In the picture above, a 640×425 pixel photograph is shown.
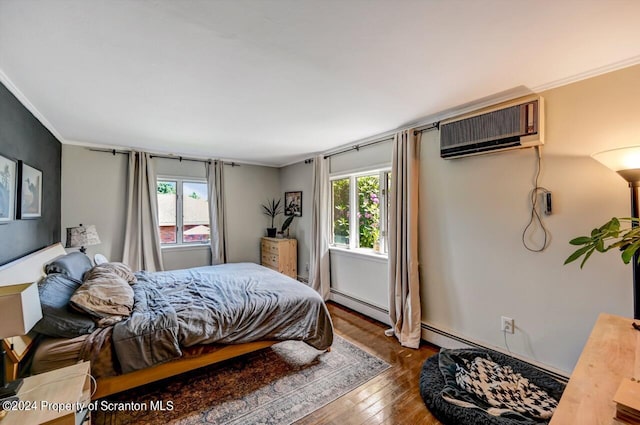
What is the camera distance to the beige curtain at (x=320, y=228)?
161 inches

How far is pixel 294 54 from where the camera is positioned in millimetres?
1571

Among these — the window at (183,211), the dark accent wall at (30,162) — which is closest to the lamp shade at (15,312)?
the dark accent wall at (30,162)

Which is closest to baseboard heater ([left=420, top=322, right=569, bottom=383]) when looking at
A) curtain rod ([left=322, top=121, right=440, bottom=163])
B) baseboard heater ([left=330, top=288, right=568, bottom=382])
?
baseboard heater ([left=330, top=288, right=568, bottom=382])

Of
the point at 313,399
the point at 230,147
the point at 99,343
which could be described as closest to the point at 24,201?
the point at 99,343

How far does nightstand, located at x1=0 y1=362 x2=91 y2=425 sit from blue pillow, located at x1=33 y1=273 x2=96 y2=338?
40 cm

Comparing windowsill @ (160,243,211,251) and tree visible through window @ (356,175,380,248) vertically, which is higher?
tree visible through window @ (356,175,380,248)

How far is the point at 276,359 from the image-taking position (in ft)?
8.10

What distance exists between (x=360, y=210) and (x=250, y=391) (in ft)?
8.24

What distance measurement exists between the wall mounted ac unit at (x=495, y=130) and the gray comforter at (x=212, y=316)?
1952 mm

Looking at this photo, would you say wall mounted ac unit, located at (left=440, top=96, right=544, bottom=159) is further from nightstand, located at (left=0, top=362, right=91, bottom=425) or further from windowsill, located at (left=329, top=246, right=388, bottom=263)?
nightstand, located at (left=0, top=362, right=91, bottom=425)

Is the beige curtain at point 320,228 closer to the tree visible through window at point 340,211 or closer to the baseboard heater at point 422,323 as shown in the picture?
the tree visible through window at point 340,211

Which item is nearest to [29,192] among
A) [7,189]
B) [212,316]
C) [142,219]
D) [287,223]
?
[7,189]

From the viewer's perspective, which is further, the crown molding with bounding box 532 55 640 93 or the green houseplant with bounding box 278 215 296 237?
the green houseplant with bounding box 278 215 296 237

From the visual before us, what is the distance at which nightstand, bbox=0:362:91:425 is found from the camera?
111cm
